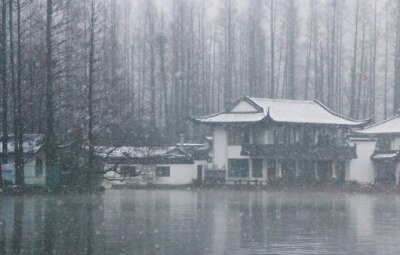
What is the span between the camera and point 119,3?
74625 mm

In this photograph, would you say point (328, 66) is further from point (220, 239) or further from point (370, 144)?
point (220, 239)

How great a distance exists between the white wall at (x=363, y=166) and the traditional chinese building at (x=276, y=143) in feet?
2.39

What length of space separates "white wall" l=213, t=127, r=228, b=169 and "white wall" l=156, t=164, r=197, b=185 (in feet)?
5.99

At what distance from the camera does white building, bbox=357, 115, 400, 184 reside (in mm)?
55219

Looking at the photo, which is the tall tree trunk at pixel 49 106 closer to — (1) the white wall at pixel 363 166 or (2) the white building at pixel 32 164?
(2) the white building at pixel 32 164

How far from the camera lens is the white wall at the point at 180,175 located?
57.1 metres

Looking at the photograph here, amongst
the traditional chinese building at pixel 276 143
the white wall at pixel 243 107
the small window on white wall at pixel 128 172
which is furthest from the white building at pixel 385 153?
the small window on white wall at pixel 128 172

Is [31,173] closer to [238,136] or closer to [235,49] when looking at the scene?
[238,136]

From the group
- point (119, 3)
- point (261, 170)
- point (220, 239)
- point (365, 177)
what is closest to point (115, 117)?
point (261, 170)

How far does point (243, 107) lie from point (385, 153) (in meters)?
10.6

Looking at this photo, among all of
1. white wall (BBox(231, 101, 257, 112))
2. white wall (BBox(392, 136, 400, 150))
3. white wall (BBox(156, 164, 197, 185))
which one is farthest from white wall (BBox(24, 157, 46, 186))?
white wall (BBox(392, 136, 400, 150))

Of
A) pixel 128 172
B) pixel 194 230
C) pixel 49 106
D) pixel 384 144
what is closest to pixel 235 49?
pixel 384 144

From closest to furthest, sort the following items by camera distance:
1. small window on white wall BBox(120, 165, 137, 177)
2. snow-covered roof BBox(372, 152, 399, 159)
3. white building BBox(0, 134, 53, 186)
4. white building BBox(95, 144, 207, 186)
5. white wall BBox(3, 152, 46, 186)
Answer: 1. white building BBox(0, 134, 53, 186)
2. white wall BBox(3, 152, 46, 186)
3. small window on white wall BBox(120, 165, 137, 177)
4. snow-covered roof BBox(372, 152, 399, 159)
5. white building BBox(95, 144, 207, 186)

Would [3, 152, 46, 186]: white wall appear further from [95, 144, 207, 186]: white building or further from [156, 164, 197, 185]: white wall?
[156, 164, 197, 185]: white wall
